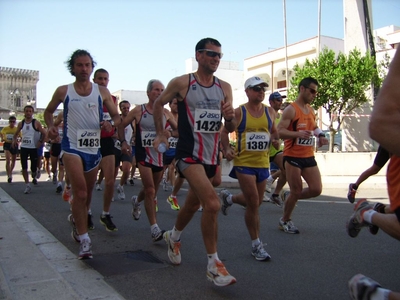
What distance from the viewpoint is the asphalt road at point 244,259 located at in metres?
3.78

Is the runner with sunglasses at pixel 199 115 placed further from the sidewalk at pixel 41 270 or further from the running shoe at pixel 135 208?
the running shoe at pixel 135 208

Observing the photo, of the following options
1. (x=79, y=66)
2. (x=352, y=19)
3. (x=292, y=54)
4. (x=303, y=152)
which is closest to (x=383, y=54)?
(x=352, y=19)

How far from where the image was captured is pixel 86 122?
16.5 feet

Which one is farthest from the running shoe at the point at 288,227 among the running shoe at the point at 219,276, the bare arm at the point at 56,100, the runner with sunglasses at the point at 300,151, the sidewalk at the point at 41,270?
the bare arm at the point at 56,100

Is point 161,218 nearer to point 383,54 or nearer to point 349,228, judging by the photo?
point 349,228

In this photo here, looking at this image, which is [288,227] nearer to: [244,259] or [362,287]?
[244,259]

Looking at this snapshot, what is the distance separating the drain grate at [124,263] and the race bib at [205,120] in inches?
56.0

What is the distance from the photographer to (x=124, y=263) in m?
4.55

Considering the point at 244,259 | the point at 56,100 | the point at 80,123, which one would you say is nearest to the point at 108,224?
the point at 80,123

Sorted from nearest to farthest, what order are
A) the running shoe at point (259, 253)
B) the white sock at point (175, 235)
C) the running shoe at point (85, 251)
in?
→ the white sock at point (175, 235) < the running shoe at point (85, 251) < the running shoe at point (259, 253)

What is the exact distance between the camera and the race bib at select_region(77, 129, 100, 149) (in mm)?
4945

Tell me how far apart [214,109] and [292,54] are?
34.2 meters

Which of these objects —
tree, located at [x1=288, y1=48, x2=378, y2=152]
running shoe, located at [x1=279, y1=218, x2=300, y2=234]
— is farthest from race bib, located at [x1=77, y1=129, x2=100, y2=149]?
tree, located at [x1=288, y1=48, x2=378, y2=152]

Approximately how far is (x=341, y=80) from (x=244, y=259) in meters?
18.3
